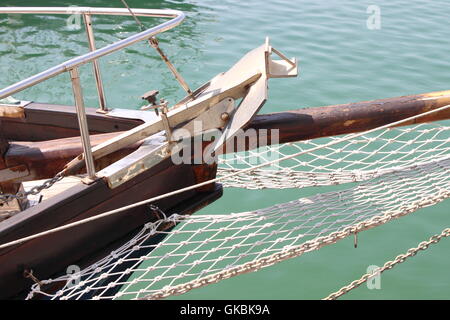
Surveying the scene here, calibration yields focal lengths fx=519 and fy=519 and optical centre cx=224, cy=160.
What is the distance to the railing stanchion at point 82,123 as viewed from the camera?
190cm

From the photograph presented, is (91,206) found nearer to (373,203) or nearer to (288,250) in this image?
(288,250)

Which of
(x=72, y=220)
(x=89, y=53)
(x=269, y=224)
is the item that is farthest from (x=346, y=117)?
(x=72, y=220)

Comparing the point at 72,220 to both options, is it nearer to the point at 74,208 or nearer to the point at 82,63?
the point at 74,208

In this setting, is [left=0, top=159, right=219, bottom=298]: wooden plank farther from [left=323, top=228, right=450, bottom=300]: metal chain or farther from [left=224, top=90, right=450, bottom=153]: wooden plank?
[left=323, top=228, right=450, bottom=300]: metal chain

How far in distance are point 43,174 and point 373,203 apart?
1.64 meters

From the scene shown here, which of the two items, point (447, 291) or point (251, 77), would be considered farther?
point (447, 291)

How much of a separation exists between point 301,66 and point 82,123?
5.32 metres

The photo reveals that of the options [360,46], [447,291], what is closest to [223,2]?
[360,46]

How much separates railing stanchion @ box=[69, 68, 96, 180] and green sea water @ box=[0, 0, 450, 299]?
63.5 inches

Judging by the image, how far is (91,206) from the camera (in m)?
2.13

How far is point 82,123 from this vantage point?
2.00 meters

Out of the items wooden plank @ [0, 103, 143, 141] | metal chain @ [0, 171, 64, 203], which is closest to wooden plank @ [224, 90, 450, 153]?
wooden plank @ [0, 103, 143, 141]
